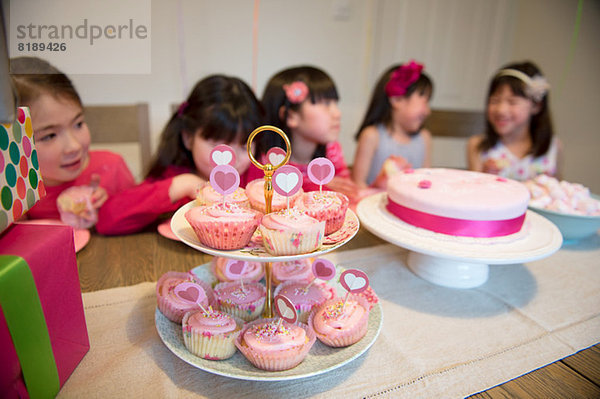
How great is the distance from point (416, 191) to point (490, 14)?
7.52ft

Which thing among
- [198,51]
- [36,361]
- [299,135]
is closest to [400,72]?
[299,135]

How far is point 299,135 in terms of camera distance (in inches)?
60.3

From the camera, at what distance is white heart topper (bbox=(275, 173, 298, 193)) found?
62 centimetres

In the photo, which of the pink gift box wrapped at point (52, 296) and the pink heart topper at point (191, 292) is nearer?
the pink gift box wrapped at point (52, 296)

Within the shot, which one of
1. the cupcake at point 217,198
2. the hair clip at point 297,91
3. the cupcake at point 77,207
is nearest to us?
the cupcake at point 217,198

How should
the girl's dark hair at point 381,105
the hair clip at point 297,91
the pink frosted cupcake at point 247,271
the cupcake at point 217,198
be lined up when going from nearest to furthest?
the cupcake at point 217,198 → the pink frosted cupcake at point 247,271 → the hair clip at point 297,91 → the girl's dark hair at point 381,105

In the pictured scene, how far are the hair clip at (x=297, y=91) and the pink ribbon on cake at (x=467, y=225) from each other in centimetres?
68

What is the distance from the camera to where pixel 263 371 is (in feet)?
2.05

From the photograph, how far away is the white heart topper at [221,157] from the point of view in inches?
26.7

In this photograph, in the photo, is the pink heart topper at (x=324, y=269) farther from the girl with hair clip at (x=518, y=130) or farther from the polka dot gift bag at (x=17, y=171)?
the girl with hair clip at (x=518, y=130)

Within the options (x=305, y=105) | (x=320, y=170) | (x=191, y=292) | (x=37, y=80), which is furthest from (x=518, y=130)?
(x=37, y=80)

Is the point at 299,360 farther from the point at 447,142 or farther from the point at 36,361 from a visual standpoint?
the point at 447,142

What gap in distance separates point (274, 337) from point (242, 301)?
13 centimetres

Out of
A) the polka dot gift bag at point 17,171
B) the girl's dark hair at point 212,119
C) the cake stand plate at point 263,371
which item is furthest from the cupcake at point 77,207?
the cake stand plate at point 263,371
